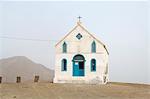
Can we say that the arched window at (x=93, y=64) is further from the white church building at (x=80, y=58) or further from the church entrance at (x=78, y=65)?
the church entrance at (x=78, y=65)

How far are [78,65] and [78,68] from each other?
10.8 inches

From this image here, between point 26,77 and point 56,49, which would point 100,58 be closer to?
point 56,49

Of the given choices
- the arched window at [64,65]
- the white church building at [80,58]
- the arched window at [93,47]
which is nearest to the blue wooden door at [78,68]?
the white church building at [80,58]

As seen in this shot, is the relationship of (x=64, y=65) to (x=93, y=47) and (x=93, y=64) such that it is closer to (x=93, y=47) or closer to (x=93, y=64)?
(x=93, y=64)

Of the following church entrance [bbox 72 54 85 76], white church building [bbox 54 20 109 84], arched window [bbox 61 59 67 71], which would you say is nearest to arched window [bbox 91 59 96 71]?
white church building [bbox 54 20 109 84]

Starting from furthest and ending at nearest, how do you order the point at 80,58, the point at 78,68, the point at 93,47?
the point at 93,47 < the point at 80,58 < the point at 78,68

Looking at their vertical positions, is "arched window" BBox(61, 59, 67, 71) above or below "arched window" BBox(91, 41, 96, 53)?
below

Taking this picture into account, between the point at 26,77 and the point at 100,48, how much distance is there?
43.8 ft

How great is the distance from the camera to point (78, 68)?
29.9 m

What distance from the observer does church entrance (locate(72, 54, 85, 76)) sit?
2971cm

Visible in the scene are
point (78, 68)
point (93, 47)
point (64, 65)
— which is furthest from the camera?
point (64, 65)

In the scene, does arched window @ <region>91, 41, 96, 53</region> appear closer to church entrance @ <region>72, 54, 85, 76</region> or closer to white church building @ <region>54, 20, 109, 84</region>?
white church building @ <region>54, 20, 109, 84</region>

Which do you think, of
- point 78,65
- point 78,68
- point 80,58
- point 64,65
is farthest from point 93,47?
point 64,65

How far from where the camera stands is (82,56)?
3005 centimetres
